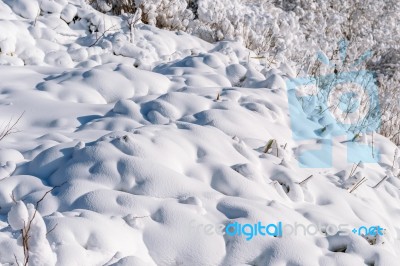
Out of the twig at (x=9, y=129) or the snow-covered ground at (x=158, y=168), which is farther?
the twig at (x=9, y=129)

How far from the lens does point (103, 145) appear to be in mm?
3102

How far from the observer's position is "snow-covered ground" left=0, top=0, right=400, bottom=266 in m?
2.47

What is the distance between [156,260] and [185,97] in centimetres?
194

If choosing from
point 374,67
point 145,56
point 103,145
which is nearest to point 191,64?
point 145,56

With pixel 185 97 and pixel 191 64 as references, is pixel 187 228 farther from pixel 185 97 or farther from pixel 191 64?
pixel 191 64

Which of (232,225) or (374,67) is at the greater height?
(232,225)

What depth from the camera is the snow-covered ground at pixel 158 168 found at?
2.47m

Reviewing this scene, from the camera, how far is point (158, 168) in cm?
294

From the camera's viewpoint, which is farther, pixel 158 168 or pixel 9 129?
pixel 9 129

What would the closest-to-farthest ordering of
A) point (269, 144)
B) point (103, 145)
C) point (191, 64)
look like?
point (103, 145) < point (269, 144) < point (191, 64)

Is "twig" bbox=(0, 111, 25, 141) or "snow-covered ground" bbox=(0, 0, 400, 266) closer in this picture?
"snow-covered ground" bbox=(0, 0, 400, 266)

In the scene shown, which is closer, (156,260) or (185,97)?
(156,260)

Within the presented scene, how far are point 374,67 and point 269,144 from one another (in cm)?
474

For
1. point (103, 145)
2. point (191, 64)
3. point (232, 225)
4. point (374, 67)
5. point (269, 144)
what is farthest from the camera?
point (374, 67)
